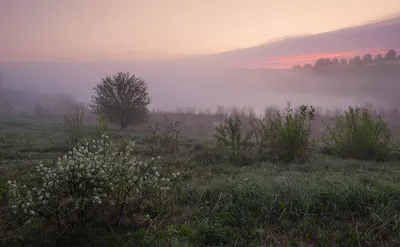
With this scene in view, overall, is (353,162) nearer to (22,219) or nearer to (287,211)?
(287,211)

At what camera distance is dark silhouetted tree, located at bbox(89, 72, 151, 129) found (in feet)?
86.6

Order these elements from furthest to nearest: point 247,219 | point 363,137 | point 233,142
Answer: point 363,137 → point 233,142 → point 247,219

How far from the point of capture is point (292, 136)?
8375 millimetres

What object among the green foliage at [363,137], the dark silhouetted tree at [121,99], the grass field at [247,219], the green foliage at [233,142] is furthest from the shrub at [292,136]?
the dark silhouetted tree at [121,99]

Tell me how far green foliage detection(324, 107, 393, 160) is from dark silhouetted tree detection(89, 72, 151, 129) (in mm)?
20673

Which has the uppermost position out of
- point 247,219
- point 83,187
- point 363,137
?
point 83,187

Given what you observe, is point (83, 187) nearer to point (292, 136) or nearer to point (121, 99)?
point (292, 136)

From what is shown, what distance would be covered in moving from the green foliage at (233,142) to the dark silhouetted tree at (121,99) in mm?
19314

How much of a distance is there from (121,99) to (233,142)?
19.9m

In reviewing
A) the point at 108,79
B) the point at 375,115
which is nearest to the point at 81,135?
the point at 375,115

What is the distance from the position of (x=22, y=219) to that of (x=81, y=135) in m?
7.91

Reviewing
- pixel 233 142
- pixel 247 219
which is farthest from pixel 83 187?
pixel 233 142

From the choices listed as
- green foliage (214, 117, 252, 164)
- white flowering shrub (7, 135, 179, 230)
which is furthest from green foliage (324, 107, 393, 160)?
white flowering shrub (7, 135, 179, 230)

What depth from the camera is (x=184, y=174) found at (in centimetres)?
645
